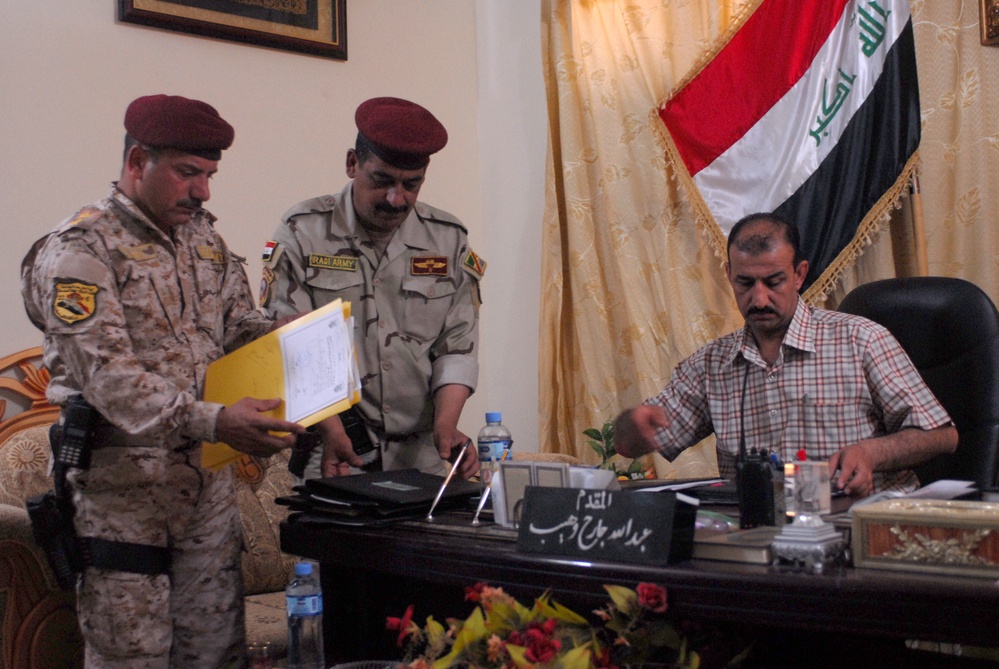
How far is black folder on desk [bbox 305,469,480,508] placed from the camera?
69.6 inches

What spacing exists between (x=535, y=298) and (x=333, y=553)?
2.43 m

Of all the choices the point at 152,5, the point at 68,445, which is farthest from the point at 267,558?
the point at 152,5

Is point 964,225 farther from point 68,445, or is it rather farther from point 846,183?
point 68,445

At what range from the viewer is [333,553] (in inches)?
69.6

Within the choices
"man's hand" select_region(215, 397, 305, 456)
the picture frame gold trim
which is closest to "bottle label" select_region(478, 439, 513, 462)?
"man's hand" select_region(215, 397, 305, 456)

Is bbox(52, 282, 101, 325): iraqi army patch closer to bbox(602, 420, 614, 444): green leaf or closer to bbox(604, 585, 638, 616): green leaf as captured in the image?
bbox(604, 585, 638, 616): green leaf

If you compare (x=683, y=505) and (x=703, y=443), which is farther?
(x=703, y=443)

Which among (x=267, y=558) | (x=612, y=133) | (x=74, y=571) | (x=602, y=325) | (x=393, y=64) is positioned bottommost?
(x=267, y=558)

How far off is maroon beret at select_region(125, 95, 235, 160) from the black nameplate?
95 centimetres

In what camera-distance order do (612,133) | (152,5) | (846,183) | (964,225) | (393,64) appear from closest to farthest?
(964,225) → (846,183) → (152,5) → (612,133) → (393,64)

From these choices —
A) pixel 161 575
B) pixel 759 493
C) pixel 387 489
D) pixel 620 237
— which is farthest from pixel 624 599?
pixel 620 237

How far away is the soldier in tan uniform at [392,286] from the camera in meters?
2.21

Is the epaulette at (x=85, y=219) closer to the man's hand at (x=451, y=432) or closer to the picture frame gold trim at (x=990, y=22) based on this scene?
the man's hand at (x=451, y=432)

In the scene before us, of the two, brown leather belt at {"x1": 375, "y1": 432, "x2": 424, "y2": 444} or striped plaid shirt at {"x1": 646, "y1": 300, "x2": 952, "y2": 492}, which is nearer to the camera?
striped plaid shirt at {"x1": 646, "y1": 300, "x2": 952, "y2": 492}
